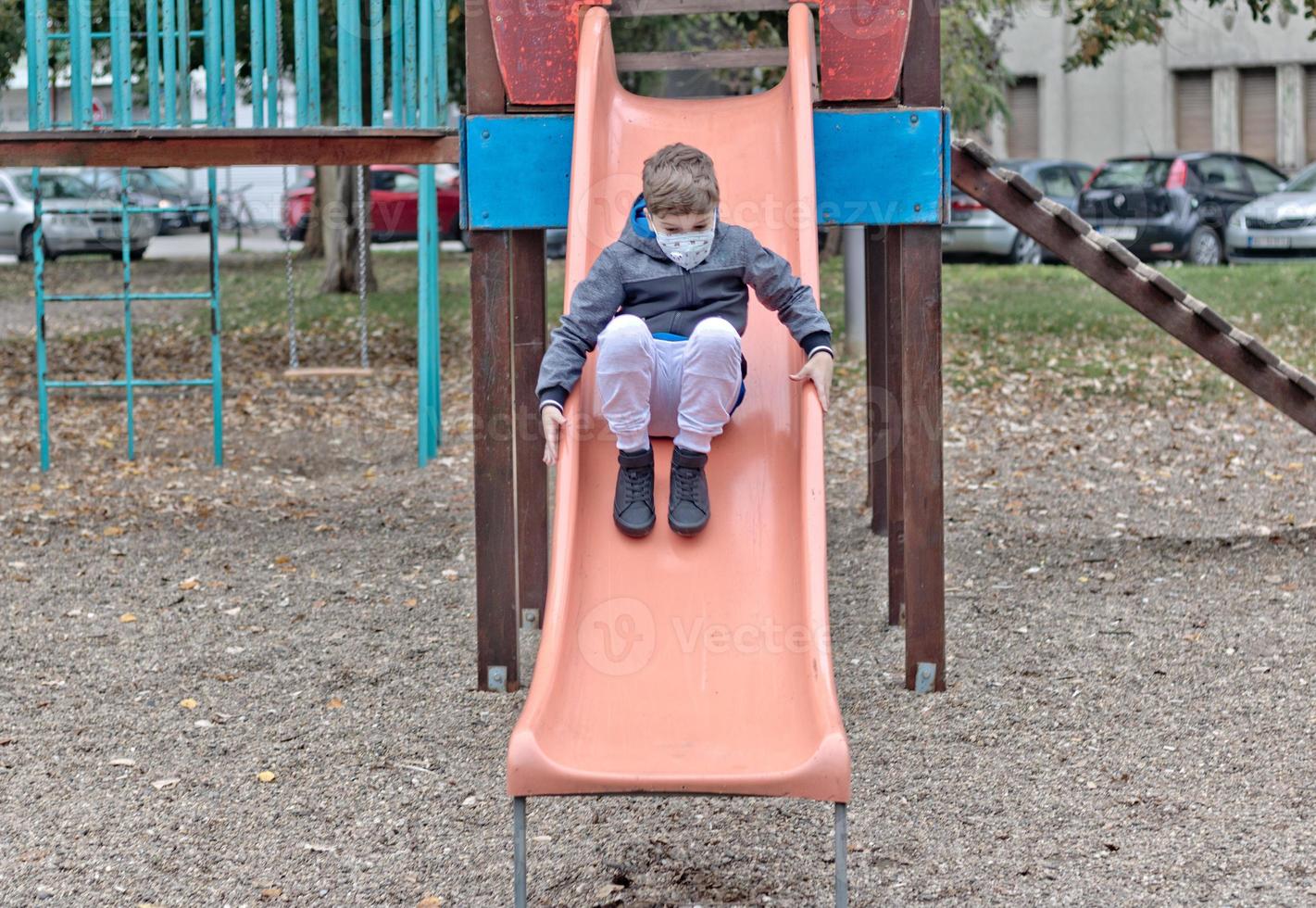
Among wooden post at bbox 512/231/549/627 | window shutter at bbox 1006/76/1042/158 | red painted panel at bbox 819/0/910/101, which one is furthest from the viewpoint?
window shutter at bbox 1006/76/1042/158

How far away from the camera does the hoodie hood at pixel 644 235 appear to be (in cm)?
450

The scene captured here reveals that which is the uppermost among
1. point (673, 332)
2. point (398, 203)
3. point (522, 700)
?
point (398, 203)

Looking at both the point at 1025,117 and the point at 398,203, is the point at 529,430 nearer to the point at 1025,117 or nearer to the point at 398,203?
the point at 398,203

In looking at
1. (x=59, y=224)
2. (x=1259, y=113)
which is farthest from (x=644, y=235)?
(x=1259, y=113)

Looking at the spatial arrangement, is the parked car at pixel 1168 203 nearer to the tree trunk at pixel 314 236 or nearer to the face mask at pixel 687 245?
the tree trunk at pixel 314 236

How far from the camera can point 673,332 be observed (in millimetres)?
4508

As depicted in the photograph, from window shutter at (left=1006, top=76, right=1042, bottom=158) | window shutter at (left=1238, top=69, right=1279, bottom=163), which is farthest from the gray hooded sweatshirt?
window shutter at (left=1238, top=69, right=1279, bottom=163)

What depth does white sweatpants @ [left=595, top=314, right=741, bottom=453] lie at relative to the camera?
4320mm

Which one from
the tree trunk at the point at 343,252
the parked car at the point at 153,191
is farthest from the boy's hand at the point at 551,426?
the parked car at the point at 153,191

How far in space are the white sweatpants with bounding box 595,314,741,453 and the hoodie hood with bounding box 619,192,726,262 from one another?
234mm

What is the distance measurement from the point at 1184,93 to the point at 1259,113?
4.47 ft

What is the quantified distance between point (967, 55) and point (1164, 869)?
11.7m

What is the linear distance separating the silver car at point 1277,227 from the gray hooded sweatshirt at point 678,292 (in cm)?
1517

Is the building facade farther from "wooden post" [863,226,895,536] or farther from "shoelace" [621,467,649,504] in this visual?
"shoelace" [621,467,649,504]
